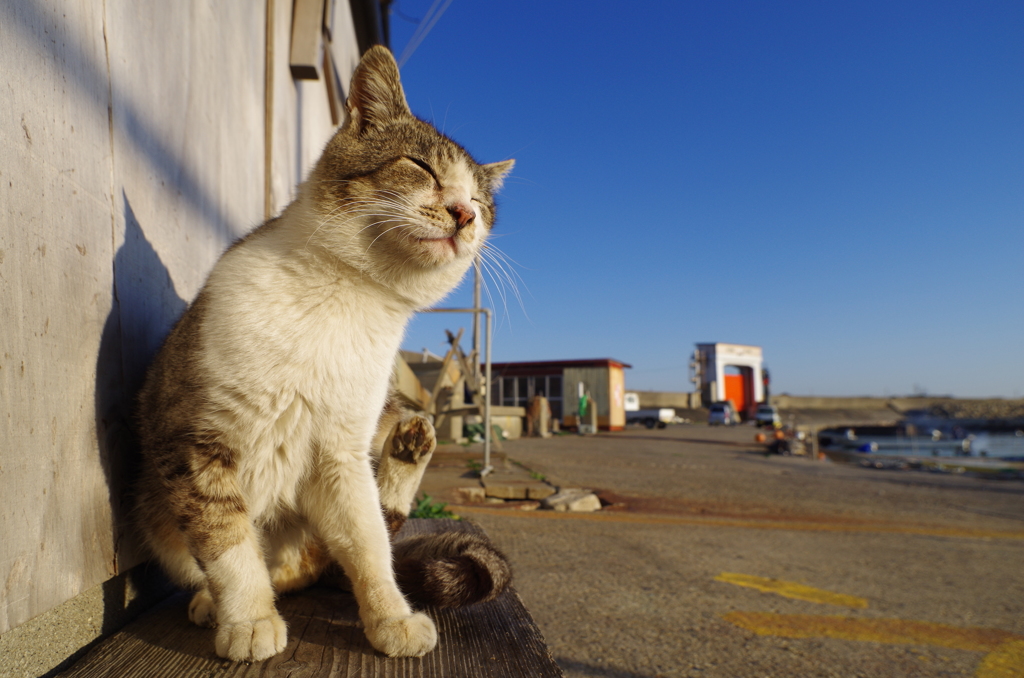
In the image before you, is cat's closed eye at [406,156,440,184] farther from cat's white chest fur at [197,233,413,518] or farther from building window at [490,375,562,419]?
building window at [490,375,562,419]

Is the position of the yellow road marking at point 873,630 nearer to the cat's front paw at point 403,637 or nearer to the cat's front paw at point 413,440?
the cat's front paw at point 413,440

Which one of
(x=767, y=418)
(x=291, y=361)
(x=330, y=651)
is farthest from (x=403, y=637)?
Answer: (x=767, y=418)

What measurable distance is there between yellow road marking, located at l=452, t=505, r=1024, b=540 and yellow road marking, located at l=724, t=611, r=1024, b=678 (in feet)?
9.20

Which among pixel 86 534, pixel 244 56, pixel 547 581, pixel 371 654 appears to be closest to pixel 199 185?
pixel 244 56

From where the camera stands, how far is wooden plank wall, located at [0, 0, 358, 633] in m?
1.09

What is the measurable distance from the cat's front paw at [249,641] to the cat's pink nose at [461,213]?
3.68 ft

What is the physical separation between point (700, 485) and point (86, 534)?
9387mm

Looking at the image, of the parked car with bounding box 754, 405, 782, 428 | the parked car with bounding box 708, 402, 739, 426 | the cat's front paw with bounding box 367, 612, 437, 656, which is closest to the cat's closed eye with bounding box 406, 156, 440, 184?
the cat's front paw with bounding box 367, 612, 437, 656

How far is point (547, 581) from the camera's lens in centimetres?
427

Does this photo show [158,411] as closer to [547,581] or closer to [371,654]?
[371,654]

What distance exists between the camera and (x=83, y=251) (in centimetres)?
131

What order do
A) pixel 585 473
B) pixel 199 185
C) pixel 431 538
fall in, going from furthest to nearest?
1. pixel 585 473
2. pixel 199 185
3. pixel 431 538

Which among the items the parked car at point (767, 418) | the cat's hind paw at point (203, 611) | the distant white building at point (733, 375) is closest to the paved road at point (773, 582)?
the cat's hind paw at point (203, 611)

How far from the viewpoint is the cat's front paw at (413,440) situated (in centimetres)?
186
